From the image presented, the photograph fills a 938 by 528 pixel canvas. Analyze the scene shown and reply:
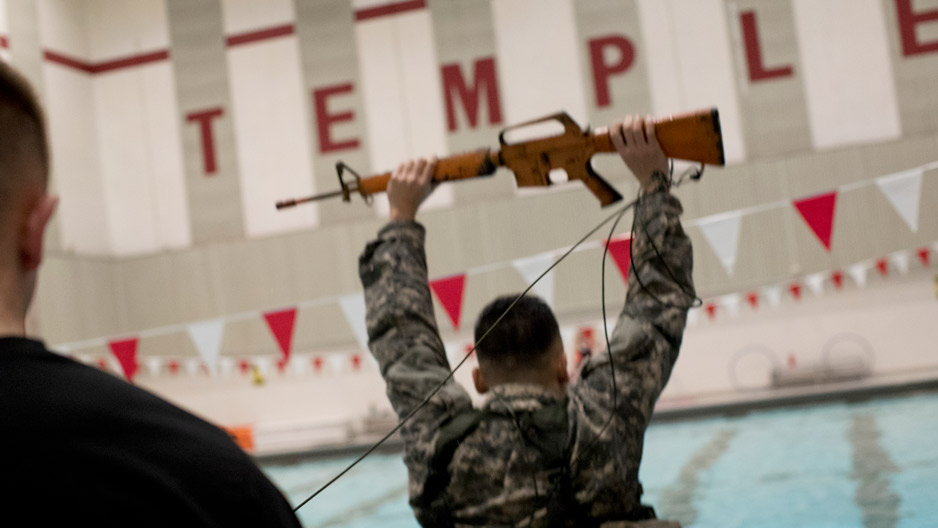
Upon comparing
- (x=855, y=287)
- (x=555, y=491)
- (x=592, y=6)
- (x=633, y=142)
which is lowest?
(x=855, y=287)

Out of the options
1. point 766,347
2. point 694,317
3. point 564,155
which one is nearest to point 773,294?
point 766,347

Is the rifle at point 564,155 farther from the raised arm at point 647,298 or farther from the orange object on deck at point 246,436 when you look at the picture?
the orange object on deck at point 246,436

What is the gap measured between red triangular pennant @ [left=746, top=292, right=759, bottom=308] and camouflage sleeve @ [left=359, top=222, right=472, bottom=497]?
10.7m

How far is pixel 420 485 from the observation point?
1475 mm

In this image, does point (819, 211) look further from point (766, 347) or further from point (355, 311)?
point (766, 347)

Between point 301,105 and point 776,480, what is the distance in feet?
32.2

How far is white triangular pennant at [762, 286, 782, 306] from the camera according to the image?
11599 mm

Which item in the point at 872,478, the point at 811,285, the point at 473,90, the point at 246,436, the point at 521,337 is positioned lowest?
the point at 246,436

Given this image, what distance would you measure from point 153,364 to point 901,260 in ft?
37.0

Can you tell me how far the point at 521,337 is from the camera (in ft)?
4.94

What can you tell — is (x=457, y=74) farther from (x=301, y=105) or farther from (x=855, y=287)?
(x=855, y=287)

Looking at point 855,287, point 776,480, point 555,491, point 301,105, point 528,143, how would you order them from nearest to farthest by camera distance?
point 555,491 → point 528,143 → point 776,480 → point 855,287 → point 301,105

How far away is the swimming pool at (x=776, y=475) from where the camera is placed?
5.29 m

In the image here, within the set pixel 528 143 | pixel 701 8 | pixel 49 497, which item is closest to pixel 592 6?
pixel 701 8
